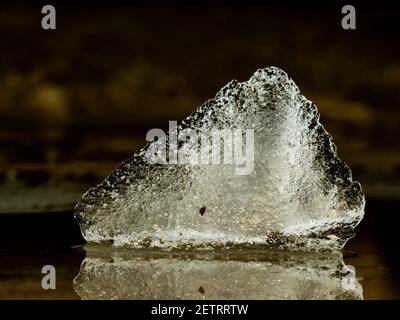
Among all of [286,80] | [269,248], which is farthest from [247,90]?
[269,248]

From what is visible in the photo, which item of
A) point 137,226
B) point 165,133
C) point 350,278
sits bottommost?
point 350,278

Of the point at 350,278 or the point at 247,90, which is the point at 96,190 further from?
the point at 350,278

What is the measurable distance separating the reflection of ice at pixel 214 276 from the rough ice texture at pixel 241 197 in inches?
4.5

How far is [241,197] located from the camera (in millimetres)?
4473

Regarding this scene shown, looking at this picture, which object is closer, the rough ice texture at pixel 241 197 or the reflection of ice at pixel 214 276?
the reflection of ice at pixel 214 276

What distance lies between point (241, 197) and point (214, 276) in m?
0.75

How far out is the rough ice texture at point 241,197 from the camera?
4469 millimetres

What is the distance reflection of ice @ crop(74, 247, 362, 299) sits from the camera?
348 cm

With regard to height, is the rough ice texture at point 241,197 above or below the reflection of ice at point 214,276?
above

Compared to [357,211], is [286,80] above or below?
above

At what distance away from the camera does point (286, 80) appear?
4668 millimetres

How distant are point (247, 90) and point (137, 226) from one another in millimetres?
977

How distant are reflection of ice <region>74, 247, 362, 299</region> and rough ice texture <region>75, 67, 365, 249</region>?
114mm

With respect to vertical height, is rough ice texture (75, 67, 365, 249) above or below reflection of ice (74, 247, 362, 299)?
above
